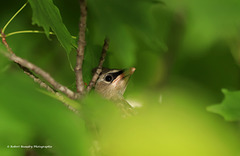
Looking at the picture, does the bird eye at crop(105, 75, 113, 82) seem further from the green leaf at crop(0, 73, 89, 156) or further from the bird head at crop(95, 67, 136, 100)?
the green leaf at crop(0, 73, 89, 156)

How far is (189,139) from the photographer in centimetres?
80

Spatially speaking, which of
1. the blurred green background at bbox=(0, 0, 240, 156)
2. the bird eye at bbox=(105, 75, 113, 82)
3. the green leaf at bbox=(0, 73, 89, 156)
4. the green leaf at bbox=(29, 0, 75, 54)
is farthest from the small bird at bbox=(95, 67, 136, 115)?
the green leaf at bbox=(0, 73, 89, 156)

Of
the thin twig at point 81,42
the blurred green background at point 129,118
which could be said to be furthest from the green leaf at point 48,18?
the blurred green background at point 129,118

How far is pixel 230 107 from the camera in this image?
1.52 meters

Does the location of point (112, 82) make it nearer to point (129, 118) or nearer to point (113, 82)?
point (113, 82)

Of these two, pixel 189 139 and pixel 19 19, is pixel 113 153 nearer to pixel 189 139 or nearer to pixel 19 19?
pixel 189 139

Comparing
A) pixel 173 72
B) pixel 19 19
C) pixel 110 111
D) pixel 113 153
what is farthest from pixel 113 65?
pixel 113 153

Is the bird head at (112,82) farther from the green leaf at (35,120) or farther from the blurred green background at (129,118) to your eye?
the green leaf at (35,120)

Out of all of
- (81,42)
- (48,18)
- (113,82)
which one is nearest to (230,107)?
(81,42)

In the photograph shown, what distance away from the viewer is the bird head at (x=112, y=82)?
9.40 ft

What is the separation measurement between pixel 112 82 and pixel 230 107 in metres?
1.59

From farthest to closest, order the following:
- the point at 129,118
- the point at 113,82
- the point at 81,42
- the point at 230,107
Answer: the point at 113,82 → the point at 230,107 → the point at 81,42 → the point at 129,118

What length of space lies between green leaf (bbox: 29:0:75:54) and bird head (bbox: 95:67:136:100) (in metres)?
1.31

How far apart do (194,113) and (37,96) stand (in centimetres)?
45
